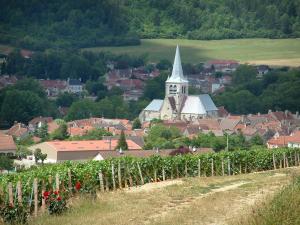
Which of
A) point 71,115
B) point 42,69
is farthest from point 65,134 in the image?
point 42,69

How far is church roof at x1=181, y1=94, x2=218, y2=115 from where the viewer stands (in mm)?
111750

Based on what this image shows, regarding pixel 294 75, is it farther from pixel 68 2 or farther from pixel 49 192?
pixel 49 192

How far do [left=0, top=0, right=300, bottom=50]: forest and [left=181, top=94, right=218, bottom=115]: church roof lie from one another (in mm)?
63988

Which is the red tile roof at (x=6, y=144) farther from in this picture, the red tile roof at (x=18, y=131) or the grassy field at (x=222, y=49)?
the grassy field at (x=222, y=49)

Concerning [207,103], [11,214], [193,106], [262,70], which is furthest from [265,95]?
[11,214]

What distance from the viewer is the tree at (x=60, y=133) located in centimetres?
8512

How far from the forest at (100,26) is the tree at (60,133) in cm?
8630

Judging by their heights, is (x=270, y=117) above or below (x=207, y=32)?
below

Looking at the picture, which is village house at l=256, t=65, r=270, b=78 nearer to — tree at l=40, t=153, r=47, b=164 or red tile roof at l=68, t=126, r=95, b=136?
red tile roof at l=68, t=126, r=95, b=136

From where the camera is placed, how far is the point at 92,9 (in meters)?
194

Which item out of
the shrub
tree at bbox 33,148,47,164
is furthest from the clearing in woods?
tree at bbox 33,148,47,164

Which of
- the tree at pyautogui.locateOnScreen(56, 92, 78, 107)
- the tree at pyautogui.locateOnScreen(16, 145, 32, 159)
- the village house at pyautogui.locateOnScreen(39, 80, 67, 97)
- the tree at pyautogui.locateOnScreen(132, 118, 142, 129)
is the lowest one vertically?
the tree at pyautogui.locateOnScreen(16, 145, 32, 159)

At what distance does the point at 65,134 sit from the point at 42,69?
73.3 m

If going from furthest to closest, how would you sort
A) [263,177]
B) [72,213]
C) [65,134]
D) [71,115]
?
[71,115] < [65,134] < [263,177] < [72,213]
